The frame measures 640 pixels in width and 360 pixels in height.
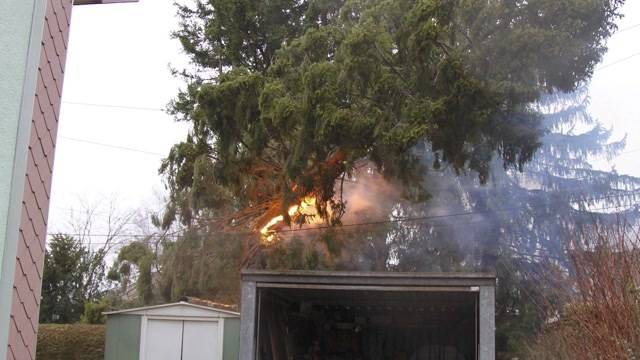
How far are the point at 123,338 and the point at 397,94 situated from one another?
26.8ft

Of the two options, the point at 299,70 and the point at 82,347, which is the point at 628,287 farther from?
the point at 82,347

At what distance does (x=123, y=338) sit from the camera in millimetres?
16484

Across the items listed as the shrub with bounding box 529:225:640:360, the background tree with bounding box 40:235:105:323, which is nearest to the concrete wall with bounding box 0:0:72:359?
the shrub with bounding box 529:225:640:360

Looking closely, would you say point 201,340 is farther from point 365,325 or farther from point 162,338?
point 365,325

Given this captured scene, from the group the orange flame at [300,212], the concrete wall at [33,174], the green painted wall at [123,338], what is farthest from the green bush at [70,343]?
the concrete wall at [33,174]

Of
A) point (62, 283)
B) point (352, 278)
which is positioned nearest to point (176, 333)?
point (352, 278)

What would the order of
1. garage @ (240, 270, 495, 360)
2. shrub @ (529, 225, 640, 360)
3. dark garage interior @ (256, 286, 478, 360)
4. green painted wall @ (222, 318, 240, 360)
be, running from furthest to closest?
green painted wall @ (222, 318, 240, 360)
dark garage interior @ (256, 286, 478, 360)
garage @ (240, 270, 495, 360)
shrub @ (529, 225, 640, 360)

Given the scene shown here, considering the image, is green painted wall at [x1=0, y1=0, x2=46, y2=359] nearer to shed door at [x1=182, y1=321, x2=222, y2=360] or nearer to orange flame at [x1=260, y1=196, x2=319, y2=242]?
orange flame at [x1=260, y1=196, x2=319, y2=242]

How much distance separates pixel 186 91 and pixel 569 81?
11934mm

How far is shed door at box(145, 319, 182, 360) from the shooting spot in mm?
16312

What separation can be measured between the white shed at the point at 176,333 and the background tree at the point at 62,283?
329 inches

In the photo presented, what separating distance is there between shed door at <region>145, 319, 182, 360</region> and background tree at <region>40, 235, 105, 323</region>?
28.3 ft

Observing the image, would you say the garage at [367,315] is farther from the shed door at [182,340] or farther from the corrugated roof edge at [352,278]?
the shed door at [182,340]

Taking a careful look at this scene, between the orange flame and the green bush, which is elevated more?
the orange flame
